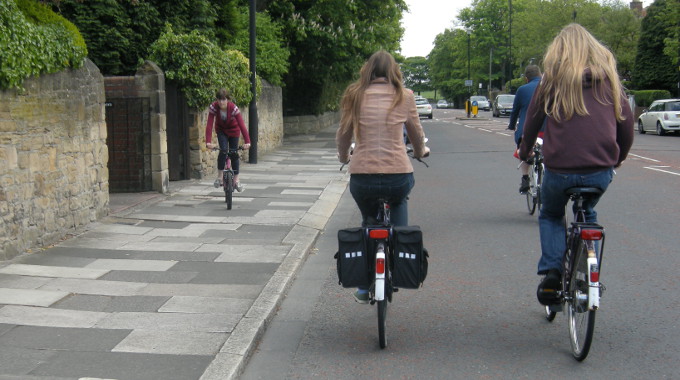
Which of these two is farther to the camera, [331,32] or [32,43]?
[331,32]

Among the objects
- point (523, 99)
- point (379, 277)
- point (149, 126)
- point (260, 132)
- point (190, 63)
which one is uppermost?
point (190, 63)

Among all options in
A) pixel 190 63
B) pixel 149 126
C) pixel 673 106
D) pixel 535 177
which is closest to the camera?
pixel 535 177

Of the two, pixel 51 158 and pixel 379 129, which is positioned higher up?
pixel 379 129

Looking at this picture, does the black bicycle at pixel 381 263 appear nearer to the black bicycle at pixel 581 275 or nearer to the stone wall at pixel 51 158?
the black bicycle at pixel 581 275

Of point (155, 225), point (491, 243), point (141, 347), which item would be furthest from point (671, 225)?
point (141, 347)

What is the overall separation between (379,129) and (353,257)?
83cm

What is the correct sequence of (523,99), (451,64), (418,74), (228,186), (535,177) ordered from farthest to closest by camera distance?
(418,74) < (451,64) < (228,186) < (535,177) < (523,99)

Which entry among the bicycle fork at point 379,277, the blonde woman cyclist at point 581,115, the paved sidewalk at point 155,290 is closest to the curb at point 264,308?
the paved sidewalk at point 155,290

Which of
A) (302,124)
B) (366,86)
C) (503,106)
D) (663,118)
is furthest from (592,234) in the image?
(503,106)

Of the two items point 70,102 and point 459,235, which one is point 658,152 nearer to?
point 459,235

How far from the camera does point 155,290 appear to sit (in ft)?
21.3

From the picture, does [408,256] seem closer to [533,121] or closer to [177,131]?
[533,121]

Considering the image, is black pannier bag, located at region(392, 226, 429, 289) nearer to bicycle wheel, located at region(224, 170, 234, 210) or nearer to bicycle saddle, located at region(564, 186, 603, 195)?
bicycle saddle, located at region(564, 186, 603, 195)

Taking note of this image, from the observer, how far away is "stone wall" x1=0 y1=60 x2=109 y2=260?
7.64 metres
